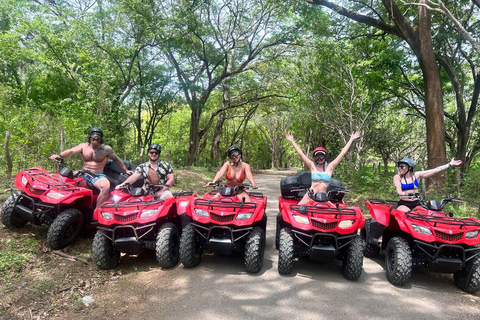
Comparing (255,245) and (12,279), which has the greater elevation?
(255,245)

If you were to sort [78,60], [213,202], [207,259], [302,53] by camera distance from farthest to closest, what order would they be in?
1. [302,53]
2. [78,60]
3. [207,259]
4. [213,202]

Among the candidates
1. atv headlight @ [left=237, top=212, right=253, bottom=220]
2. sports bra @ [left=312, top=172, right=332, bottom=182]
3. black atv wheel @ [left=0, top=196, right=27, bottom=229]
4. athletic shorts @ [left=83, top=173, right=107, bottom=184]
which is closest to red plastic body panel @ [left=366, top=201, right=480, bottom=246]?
sports bra @ [left=312, top=172, right=332, bottom=182]

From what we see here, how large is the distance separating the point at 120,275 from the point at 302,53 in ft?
47.6

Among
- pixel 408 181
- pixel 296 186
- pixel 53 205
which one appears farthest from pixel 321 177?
pixel 53 205

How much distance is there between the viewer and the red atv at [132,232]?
12.7ft

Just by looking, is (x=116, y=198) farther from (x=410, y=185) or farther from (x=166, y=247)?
(x=410, y=185)

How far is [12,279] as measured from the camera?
3.52m

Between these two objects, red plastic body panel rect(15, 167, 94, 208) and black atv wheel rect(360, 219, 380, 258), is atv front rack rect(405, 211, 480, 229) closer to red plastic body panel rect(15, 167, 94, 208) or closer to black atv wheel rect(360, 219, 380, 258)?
black atv wheel rect(360, 219, 380, 258)

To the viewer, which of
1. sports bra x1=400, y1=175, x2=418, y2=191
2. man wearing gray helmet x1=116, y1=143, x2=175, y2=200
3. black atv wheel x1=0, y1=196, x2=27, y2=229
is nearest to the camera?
black atv wheel x1=0, y1=196, x2=27, y2=229

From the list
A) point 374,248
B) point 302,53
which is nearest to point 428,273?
point 374,248

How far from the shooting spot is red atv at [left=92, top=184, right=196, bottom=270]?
3865 mm

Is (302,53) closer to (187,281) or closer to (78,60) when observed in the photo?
(78,60)

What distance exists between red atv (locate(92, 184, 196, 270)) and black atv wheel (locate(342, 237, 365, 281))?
7.91ft

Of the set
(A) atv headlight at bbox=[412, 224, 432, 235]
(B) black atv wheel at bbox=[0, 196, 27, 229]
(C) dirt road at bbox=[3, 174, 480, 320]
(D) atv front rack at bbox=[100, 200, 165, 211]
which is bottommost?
(C) dirt road at bbox=[3, 174, 480, 320]
